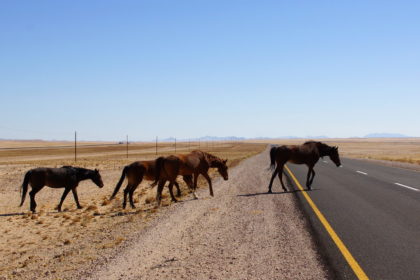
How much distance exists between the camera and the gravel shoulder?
6047 mm

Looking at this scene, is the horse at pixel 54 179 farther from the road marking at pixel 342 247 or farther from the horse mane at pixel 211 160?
the road marking at pixel 342 247

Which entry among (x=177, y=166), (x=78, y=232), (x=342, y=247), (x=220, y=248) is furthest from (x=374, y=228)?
(x=78, y=232)

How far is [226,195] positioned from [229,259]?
8.61 m

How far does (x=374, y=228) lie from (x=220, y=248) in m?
4.00

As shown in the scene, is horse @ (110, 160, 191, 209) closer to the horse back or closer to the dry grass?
the dry grass

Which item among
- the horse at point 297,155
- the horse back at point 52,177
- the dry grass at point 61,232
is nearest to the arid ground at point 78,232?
the dry grass at point 61,232

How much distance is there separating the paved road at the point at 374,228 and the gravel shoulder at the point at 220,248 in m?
0.57

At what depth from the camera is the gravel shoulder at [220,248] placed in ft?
19.8

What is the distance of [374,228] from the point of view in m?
8.60

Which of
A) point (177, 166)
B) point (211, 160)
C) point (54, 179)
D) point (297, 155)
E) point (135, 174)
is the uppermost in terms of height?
point (297, 155)

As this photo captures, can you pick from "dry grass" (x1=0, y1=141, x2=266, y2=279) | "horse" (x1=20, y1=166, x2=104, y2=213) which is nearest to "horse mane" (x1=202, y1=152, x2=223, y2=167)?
"dry grass" (x1=0, y1=141, x2=266, y2=279)

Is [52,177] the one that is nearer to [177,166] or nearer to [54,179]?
[54,179]

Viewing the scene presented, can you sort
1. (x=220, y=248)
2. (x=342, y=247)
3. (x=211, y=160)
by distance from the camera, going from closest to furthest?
1. (x=342, y=247)
2. (x=220, y=248)
3. (x=211, y=160)

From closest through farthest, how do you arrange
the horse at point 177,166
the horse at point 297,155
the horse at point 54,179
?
the horse at point 177,166 < the horse at point 54,179 < the horse at point 297,155
